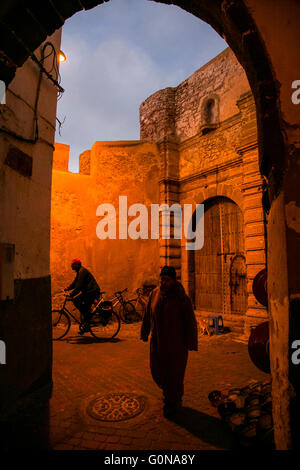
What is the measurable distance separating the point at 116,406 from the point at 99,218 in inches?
255

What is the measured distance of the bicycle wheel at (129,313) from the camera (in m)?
8.91

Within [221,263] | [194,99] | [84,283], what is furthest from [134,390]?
[194,99]

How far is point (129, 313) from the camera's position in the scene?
29.5ft

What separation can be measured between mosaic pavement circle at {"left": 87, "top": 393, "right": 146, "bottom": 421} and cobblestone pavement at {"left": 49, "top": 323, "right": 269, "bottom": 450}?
0.07 metres

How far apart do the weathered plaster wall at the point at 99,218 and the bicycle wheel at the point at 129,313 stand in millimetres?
581

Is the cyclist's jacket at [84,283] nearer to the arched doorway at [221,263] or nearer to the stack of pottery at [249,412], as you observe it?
the arched doorway at [221,263]

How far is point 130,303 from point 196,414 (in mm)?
5916

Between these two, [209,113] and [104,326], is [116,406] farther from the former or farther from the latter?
[209,113]

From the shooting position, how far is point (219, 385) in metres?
4.11

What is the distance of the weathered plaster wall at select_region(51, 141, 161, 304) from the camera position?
8.66 meters

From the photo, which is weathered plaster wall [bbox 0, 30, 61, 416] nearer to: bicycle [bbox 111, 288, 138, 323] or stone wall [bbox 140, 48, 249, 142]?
bicycle [bbox 111, 288, 138, 323]

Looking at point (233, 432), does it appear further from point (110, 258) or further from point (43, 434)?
point (110, 258)

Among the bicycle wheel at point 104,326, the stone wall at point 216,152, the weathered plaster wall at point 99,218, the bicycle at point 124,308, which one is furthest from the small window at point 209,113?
the bicycle wheel at point 104,326
